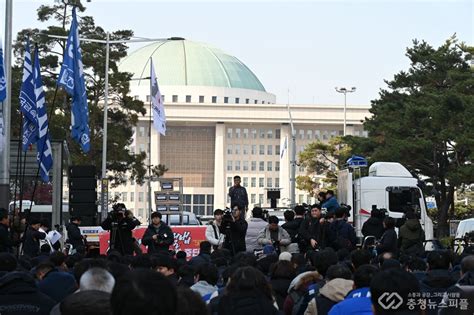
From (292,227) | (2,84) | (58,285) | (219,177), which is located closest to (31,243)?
(2,84)

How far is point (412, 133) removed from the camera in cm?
5222

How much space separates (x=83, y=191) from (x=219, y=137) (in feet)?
396

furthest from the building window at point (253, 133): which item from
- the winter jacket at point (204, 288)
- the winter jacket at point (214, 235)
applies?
the winter jacket at point (204, 288)

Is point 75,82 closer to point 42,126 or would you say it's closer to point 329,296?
point 42,126

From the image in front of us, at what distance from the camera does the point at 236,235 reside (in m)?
19.0

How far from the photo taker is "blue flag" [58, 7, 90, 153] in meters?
25.5

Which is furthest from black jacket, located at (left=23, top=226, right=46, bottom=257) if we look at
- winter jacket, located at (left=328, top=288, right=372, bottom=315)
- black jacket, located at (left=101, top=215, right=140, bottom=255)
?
winter jacket, located at (left=328, top=288, right=372, bottom=315)

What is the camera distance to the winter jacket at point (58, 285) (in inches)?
376

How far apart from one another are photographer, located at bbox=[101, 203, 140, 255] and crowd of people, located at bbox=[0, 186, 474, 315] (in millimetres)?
16

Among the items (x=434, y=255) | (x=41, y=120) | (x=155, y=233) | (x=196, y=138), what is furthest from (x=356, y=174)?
(x=196, y=138)

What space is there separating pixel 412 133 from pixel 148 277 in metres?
48.3

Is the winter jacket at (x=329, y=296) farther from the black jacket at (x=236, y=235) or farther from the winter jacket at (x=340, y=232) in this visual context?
the winter jacket at (x=340, y=232)

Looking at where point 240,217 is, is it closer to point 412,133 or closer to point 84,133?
point 84,133

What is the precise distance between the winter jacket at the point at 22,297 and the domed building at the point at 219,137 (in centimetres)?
12916
